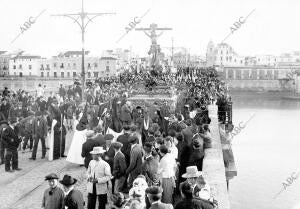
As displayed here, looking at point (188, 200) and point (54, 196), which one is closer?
point (188, 200)

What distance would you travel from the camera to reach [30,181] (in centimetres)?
924

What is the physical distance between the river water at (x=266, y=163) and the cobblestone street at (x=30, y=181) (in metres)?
13.7

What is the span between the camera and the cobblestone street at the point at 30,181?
26.2ft

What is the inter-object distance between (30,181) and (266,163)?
83.1 ft

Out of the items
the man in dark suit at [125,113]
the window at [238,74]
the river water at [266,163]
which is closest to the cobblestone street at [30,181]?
the man in dark suit at [125,113]

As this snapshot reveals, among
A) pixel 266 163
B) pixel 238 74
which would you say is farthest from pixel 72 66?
pixel 266 163

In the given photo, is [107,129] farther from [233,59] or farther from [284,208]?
[233,59]

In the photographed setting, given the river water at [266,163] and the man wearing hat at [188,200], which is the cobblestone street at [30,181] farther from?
the river water at [266,163]

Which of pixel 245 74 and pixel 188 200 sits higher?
pixel 245 74

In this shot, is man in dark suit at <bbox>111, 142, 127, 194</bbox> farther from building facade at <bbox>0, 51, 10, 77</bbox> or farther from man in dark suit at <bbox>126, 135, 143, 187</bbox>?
building facade at <bbox>0, 51, 10, 77</bbox>

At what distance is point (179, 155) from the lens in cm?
802

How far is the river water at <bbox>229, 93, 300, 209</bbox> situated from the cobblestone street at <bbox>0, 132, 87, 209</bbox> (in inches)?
538

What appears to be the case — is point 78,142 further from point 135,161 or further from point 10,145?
point 135,161

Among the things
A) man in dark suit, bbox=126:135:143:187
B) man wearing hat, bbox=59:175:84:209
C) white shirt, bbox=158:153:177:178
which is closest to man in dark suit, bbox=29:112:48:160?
man in dark suit, bbox=126:135:143:187
